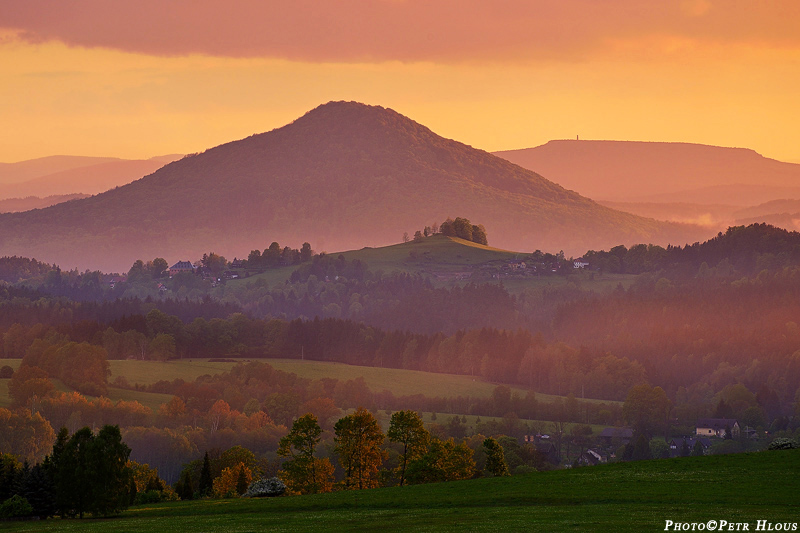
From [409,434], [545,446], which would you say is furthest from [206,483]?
[545,446]

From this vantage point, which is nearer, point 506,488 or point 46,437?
point 506,488

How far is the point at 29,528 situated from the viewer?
5869 centimetres

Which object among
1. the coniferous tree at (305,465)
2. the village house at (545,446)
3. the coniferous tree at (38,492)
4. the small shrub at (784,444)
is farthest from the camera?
the village house at (545,446)

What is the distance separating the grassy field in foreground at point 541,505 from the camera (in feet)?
170

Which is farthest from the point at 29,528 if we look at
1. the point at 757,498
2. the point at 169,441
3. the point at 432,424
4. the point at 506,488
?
the point at 432,424

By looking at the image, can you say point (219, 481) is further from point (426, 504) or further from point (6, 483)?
point (426, 504)

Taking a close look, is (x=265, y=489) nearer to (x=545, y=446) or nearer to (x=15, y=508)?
(x=15, y=508)

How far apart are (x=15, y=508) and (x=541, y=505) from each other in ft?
116

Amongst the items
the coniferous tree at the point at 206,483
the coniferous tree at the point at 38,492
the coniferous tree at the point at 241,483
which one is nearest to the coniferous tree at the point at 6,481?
the coniferous tree at the point at 38,492

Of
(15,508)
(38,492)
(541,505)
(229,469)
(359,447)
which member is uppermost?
(38,492)

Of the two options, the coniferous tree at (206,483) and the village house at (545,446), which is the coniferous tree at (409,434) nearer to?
the coniferous tree at (206,483)

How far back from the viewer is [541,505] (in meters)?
60.8

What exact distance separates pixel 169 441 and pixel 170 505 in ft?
335

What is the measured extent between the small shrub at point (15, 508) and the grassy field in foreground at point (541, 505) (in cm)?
334
